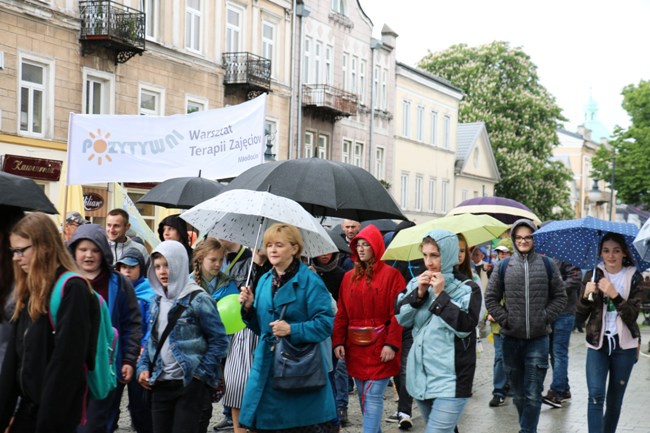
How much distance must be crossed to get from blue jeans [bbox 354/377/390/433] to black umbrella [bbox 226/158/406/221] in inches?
61.1

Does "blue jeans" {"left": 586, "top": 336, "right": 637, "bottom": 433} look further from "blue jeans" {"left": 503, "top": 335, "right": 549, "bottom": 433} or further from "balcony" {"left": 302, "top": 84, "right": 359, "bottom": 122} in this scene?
"balcony" {"left": 302, "top": 84, "right": 359, "bottom": 122}

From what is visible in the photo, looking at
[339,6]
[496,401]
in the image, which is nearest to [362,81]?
[339,6]

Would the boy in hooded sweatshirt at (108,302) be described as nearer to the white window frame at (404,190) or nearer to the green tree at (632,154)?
the white window frame at (404,190)

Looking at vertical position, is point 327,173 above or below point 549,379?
above

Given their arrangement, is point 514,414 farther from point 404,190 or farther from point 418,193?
point 418,193

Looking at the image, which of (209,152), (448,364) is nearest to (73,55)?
(209,152)

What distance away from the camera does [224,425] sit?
9.46 metres

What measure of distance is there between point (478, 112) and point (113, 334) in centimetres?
5338

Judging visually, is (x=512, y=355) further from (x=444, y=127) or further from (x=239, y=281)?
(x=444, y=127)

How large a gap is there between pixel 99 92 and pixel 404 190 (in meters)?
22.6

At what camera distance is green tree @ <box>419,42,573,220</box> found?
56.4 meters

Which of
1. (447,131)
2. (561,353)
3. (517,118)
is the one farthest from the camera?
(517,118)

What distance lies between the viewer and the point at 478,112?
5712 cm

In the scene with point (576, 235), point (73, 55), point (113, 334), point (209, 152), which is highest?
point (73, 55)
